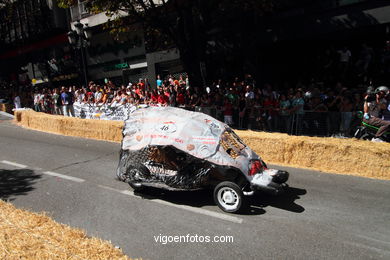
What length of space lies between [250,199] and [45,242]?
420 centimetres

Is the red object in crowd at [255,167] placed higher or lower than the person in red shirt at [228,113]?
lower

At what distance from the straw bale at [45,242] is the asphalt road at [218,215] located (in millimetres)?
1144

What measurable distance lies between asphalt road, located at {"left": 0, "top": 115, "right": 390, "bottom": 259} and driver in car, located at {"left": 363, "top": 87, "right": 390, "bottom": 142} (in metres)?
1.78

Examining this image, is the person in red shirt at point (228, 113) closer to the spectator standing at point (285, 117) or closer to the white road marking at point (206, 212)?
the spectator standing at point (285, 117)

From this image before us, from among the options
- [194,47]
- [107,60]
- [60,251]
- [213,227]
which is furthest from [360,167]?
[107,60]

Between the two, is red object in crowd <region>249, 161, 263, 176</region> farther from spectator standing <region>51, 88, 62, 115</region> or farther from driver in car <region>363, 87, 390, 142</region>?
spectator standing <region>51, 88, 62, 115</region>

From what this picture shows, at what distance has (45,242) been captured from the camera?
13.7 feet

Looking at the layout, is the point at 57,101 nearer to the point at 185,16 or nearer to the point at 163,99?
the point at 163,99

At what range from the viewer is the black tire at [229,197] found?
6223mm

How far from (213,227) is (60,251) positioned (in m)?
2.83

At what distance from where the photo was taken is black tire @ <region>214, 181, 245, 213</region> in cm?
622

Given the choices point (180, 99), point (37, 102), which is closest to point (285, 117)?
point (180, 99)

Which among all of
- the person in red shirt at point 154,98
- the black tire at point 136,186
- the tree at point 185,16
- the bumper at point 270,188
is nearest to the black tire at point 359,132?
the bumper at point 270,188

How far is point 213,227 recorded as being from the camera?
5.94 m
